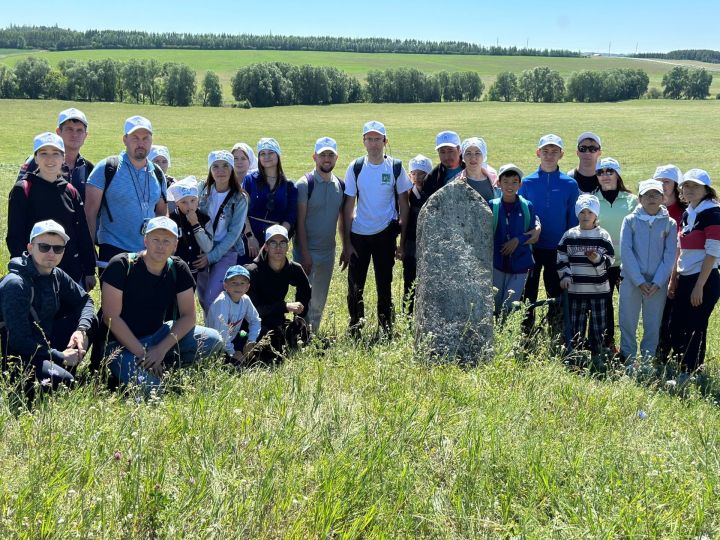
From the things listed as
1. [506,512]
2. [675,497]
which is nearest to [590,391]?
[675,497]

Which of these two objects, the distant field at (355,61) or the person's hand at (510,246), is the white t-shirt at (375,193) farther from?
the distant field at (355,61)

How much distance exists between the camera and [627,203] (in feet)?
25.1

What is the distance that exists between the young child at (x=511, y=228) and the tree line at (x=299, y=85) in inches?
3427

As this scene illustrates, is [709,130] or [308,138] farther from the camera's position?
[709,130]

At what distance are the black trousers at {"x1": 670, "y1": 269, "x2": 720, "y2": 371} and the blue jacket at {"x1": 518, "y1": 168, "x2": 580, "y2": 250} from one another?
1.36m

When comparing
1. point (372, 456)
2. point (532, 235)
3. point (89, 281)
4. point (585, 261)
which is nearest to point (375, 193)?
point (532, 235)

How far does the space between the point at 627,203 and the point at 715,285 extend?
133cm

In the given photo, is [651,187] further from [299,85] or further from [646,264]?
[299,85]

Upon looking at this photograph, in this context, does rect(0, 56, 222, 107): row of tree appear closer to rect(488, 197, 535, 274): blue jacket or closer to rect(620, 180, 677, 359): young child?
rect(488, 197, 535, 274): blue jacket

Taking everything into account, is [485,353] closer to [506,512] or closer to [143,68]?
[506,512]

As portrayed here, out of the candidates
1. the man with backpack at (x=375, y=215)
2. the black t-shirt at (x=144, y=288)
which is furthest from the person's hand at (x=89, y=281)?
the man with backpack at (x=375, y=215)

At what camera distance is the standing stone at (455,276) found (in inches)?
237

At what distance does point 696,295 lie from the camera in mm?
6875

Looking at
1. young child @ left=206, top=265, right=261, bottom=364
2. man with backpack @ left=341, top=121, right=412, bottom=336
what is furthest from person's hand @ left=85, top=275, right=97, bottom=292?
man with backpack @ left=341, top=121, right=412, bottom=336
